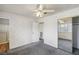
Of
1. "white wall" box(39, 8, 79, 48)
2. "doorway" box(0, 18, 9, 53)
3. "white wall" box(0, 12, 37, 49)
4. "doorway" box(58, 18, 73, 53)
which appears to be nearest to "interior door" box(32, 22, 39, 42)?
"white wall" box(0, 12, 37, 49)

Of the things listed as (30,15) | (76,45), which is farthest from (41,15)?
(76,45)

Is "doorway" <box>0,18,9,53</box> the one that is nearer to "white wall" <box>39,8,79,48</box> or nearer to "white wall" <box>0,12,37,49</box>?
"white wall" <box>0,12,37,49</box>

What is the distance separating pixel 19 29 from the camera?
2846 mm

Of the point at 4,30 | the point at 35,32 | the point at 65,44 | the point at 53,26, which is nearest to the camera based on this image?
the point at 35,32

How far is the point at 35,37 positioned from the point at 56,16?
1535mm

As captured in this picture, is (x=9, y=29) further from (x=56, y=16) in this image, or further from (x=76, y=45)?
(x=76, y=45)

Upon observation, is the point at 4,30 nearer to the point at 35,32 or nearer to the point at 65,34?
the point at 35,32

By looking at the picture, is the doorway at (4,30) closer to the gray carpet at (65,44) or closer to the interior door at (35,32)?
the interior door at (35,32)

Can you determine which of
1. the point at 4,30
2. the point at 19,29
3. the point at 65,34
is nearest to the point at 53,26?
the point at 65,34

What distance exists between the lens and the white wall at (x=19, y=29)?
2.70 m

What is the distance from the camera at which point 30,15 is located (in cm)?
273

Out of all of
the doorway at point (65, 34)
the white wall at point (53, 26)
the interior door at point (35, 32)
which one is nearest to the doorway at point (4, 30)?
the interior door at point (35, 32)
